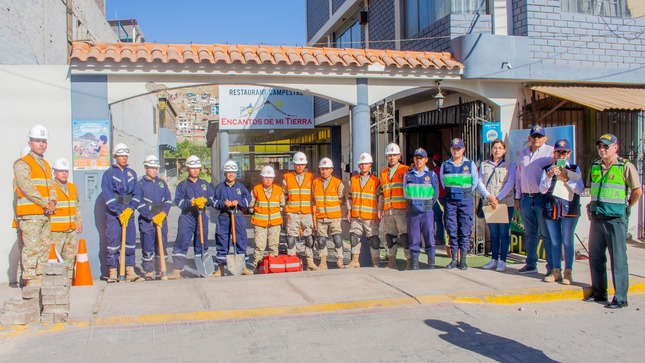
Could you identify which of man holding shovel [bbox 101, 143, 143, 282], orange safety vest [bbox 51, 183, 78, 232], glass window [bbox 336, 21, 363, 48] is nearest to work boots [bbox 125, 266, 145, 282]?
man holding shovel [bbox 101, 143, 143, 282]

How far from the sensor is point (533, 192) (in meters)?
8.07

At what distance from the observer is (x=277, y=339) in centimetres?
567

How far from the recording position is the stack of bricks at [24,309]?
5949mm

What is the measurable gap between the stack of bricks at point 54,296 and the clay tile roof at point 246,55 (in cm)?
339

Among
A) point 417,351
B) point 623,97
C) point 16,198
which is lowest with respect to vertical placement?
point 417,351

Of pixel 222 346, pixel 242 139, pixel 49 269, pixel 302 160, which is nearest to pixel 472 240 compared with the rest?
pixel 302 160

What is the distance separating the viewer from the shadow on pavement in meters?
5.13

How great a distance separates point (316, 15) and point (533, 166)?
1802 cm

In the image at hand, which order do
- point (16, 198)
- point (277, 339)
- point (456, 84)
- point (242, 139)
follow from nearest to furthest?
point (277, 339) → point (16, 198) → point (456, 84) → point (242, 139)

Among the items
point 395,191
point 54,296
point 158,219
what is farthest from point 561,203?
point 54,296

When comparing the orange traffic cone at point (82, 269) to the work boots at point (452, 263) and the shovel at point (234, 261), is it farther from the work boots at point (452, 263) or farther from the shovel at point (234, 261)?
the work boots at point (452, 263)

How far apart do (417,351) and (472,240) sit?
5.25 meters

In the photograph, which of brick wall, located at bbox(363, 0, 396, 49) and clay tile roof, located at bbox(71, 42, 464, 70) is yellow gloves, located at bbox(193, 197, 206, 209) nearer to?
clay tile roof, located at bbox(71, 42, 464, 70)

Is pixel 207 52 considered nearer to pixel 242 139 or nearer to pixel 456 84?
pixel 456 84
